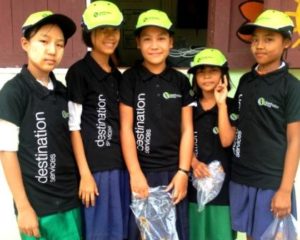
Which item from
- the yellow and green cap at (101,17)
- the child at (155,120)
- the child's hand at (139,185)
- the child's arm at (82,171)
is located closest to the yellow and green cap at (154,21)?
the child at (155,120)

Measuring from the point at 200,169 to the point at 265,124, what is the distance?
40 cm

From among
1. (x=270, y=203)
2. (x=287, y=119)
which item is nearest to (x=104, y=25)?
(x=287, y=119)

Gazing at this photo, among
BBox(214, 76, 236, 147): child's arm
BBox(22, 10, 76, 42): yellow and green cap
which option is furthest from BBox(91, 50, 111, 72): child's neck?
BBox(214, 76, 236, 147): child's arm

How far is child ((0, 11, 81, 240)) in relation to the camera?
1719mm

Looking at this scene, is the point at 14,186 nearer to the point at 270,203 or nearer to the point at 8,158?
the point at 8,158

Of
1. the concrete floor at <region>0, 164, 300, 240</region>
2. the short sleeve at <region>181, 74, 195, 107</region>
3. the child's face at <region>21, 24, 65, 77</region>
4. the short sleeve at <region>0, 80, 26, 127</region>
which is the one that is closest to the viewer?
the short sleeve at <region>0, 80, 26, 127</region>

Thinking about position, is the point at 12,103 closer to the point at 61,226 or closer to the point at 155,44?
the point at 61,226

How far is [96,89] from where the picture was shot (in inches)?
78.1

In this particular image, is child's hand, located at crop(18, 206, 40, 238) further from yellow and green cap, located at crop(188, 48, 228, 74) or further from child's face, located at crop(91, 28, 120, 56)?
yellow and green cap, located at crop(188, 48, 228, 74)

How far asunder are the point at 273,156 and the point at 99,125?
31.9 inches

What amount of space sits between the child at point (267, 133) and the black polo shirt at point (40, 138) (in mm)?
827

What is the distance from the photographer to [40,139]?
1785 millimetres

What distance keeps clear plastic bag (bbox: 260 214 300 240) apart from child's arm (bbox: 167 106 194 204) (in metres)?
0.43

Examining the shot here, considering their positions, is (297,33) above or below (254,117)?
above
